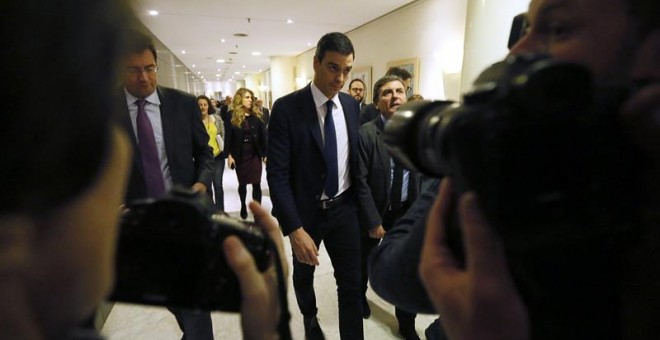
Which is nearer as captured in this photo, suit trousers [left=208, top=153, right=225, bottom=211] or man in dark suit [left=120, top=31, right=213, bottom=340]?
man in dark suit [left=120, top=31, right=213, bottom=340]

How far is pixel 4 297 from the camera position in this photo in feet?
0.68

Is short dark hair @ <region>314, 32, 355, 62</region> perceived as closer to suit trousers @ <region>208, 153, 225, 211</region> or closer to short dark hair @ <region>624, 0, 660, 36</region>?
short dark hair @ <region>624, 0, 660, 36</region>

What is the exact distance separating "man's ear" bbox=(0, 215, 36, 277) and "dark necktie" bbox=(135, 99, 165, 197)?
1.24 meters

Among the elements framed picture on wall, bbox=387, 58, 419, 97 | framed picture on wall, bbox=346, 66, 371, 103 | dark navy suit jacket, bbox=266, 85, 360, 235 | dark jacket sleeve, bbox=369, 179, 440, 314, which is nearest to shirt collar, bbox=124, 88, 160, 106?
dark navy suit jacket, bbox=266, 85, 360, 235

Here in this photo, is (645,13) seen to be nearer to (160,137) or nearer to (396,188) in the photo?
(160,137)

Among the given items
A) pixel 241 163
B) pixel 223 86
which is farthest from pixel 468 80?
pixel 223 86

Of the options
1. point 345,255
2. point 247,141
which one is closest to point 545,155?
point 345,255

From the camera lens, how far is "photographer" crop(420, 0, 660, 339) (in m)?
0.32

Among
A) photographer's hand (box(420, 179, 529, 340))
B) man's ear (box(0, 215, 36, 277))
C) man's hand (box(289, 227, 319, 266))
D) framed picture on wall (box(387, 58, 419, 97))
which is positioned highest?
framed picture on wall (box(387, 58, 419, 97))

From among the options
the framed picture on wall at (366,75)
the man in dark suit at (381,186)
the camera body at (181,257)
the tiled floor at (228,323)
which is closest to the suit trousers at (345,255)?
the man in dark suit at (381,186)

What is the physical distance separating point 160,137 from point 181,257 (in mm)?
1126

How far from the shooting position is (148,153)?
4.47 ft

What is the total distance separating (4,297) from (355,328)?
5.08ft

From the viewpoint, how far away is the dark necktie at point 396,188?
6.20 feet
